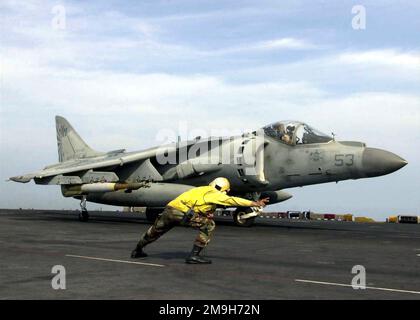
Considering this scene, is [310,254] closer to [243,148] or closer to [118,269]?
[118,269]

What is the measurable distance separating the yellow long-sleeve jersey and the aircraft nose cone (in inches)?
433

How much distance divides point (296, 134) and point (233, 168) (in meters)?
→ 3.10

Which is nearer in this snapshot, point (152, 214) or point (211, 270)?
point (211, 270)

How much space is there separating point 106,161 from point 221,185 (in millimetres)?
16130

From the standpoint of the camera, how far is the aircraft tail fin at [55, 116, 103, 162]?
32.9 m

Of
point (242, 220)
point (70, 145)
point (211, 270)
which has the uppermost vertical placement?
point (70, 145)

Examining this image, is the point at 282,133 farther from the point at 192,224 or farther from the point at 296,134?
the point at 192,224

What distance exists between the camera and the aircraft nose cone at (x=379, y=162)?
1977 centimetres

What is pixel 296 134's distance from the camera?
22.5m

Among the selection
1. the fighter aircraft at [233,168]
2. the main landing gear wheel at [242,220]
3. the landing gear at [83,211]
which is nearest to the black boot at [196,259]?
the fighter aircraft at [233,168]

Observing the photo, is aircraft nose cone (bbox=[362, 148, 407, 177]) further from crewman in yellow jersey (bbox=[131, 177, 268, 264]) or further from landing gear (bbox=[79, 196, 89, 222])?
landing gear (bbox=[79, 196, 89, 222])

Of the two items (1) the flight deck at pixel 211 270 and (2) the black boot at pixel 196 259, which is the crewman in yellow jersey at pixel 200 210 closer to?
(2) the black boot at pixel 196 259

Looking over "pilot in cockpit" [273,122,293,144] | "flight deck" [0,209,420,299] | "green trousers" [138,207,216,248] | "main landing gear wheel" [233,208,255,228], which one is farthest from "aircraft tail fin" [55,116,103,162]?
"green trousers" [138,207,216,248]

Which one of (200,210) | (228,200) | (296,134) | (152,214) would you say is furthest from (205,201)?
(152,214)
